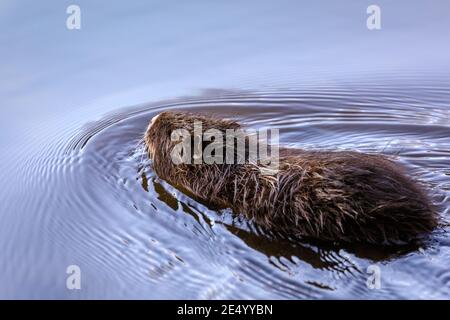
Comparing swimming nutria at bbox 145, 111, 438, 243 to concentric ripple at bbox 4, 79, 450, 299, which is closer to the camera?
concentric ripple at bbox 4, 79, 450, 299

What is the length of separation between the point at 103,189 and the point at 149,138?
576mm

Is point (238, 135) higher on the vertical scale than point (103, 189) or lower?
higher

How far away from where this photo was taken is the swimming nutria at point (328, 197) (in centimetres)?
386

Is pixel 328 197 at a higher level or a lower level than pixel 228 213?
higher

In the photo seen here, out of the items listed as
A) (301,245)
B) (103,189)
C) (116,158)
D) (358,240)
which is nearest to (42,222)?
(103,189)

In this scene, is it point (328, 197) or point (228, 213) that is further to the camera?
point (228, 213)

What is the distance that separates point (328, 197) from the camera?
12.8ft

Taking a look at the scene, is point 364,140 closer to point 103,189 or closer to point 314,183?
point 314,183

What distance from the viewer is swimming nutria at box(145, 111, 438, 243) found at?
3855 millimetres

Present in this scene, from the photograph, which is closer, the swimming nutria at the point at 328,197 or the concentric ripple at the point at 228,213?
the concentric ripple at the point at 228,213

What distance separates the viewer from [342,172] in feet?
13.1
